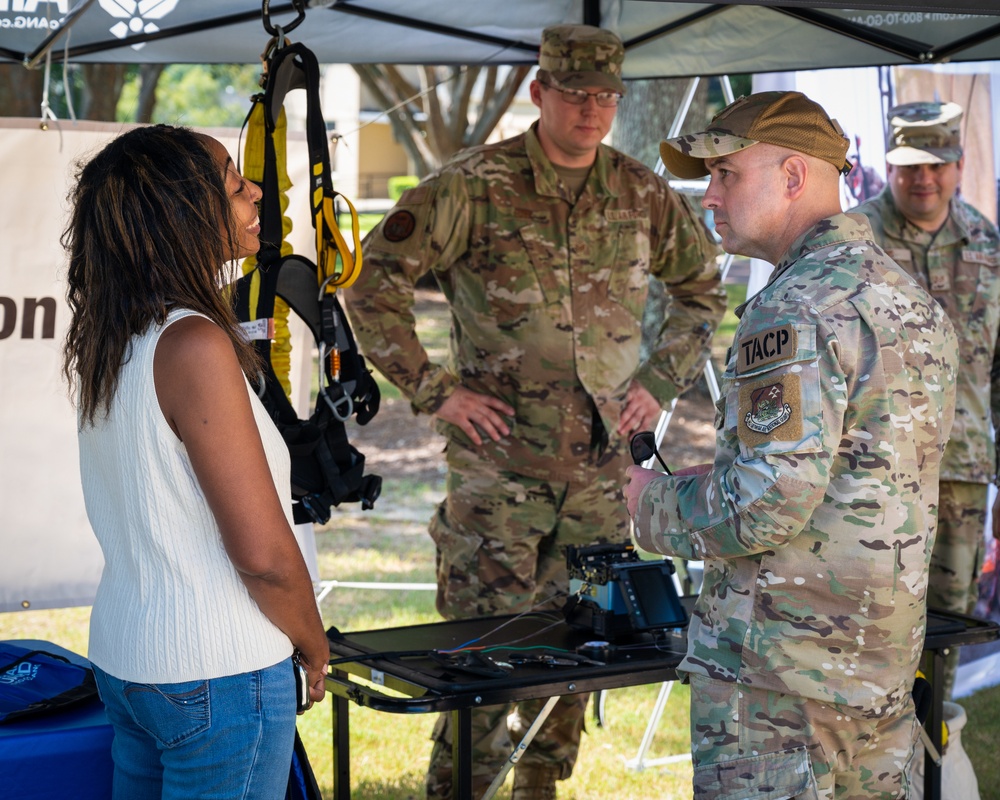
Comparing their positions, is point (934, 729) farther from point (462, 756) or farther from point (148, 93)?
point (148, 93)

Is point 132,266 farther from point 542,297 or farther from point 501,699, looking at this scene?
point 542,297

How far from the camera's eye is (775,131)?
6.88ft

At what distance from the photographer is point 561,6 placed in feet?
13.5

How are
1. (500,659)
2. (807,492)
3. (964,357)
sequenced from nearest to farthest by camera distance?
(807,492) → (500,659) → (964,357)

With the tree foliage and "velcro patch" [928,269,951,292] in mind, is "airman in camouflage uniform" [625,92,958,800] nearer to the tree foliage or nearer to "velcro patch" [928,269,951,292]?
"velcro patch" [928,269,951,292]

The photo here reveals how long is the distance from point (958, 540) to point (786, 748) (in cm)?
228

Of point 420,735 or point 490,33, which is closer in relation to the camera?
point 490,33

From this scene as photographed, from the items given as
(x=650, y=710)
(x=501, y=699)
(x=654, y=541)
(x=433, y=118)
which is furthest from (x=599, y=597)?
(x=433, y=118)

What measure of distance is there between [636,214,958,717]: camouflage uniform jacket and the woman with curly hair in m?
0.76

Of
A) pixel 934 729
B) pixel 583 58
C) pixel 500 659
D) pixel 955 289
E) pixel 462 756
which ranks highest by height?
pixel 583 58

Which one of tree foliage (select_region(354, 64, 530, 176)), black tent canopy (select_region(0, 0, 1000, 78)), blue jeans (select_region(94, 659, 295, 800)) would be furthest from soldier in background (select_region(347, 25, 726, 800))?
tree foliage (select_region(354, 64, 530, 176))

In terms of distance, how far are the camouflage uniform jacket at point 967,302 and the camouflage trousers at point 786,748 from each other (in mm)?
2055

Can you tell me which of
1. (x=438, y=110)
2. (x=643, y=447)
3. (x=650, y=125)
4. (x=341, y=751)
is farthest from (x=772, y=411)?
(x=438, y=110)

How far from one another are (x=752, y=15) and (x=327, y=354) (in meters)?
2.06
